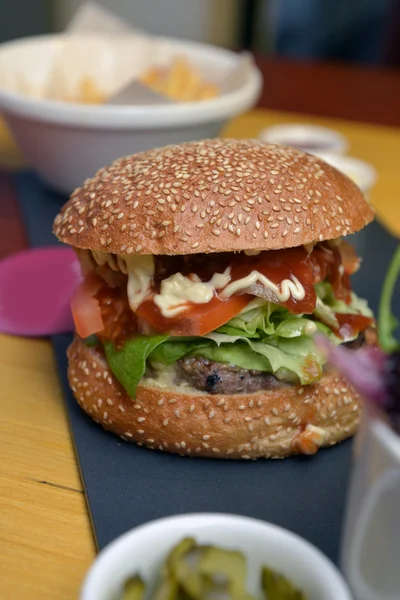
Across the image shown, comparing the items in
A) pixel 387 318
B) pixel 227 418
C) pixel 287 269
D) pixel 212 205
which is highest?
pixel 387 318

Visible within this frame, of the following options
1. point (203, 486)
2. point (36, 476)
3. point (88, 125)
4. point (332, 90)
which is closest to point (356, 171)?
point (88, 125)

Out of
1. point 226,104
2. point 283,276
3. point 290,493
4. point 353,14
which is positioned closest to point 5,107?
point 226,104

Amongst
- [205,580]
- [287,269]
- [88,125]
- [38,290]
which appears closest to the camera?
[205,580]

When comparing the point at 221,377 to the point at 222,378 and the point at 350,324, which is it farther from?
the point at 350,324

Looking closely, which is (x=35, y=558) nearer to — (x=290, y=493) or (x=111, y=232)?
(x=290, y=493)

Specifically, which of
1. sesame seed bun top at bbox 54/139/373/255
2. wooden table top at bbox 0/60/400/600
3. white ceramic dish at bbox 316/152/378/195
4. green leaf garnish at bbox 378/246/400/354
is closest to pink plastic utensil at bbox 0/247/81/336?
wooden table top at bbox 0/60/400/600

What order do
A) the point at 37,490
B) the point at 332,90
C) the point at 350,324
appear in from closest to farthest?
the point at 37,490 → the point at 350,324 → the point at 332,90

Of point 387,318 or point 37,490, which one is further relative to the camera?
point 37,490

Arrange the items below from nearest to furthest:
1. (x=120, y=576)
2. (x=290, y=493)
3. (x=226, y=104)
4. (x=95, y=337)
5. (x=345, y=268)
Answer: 1. (x=120, y=576)
2. (x=290, y=493)
3. (x=95, y=337)
4. (x=345, y=268)
5. (x=226, y=104)
